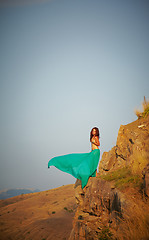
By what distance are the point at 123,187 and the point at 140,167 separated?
1.09 m

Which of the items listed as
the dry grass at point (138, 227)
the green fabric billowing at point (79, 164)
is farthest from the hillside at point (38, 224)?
the dry grass at point (138, 227)

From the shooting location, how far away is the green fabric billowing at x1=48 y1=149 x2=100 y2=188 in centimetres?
693

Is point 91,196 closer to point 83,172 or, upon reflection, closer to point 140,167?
point 83,172

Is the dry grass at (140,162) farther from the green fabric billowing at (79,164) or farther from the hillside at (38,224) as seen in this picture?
the hillside at (38,224)

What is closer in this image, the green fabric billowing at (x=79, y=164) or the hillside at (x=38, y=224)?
the green fabric billowing at (x=79, y=164)

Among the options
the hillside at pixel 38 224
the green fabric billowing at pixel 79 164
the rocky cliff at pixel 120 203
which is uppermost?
the green fabric billowing at pixel 79 164

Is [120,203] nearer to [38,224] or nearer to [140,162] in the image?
[140,162]

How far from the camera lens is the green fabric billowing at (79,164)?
6934 mm

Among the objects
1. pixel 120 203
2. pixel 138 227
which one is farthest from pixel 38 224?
pixel 138 227

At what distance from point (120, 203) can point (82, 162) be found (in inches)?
127

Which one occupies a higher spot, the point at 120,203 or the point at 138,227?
the point at 138,227

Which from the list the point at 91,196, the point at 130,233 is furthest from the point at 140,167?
the point at 130,233

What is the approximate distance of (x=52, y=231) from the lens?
505 inches

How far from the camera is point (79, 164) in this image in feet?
23.9
